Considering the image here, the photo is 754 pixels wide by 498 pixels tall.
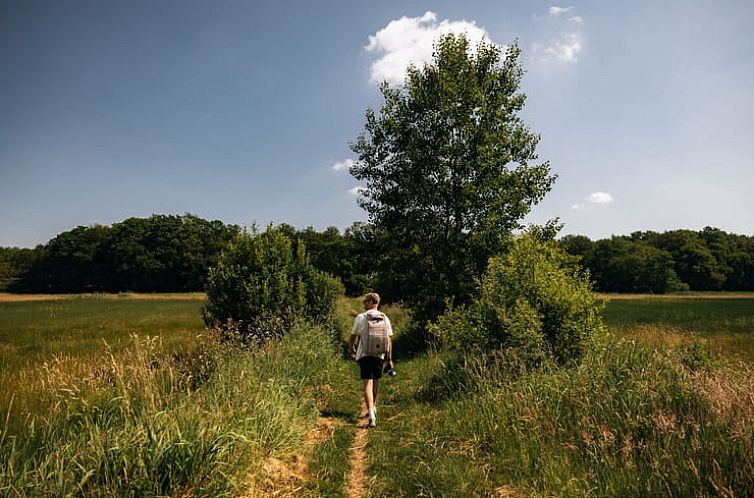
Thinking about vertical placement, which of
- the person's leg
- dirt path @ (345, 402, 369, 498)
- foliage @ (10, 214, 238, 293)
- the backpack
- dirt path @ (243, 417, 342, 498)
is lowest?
dirt path @ (345, 402, 369, 498)

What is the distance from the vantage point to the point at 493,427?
21.0ft

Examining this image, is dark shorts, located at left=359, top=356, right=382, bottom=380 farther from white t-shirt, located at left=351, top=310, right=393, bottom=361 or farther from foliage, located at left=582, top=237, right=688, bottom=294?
foliage, located at left=582, top=237, right=688, bottom=294

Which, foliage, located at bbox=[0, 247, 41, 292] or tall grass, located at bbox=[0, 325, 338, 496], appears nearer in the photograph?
tall grass, located at bbox=[0, 325, 338, 496]

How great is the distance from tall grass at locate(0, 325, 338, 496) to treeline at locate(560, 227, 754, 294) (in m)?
86.8

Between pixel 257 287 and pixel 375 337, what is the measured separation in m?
6.09

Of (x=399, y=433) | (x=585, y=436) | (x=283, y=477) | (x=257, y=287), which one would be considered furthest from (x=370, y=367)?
(x=257, y=287)

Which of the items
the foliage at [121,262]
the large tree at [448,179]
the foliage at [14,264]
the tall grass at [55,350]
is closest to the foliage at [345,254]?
the large tree at [448,179]

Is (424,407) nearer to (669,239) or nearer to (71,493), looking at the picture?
(71,493)

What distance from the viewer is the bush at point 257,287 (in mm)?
13031

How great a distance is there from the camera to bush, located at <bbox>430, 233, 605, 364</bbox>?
28.5ft

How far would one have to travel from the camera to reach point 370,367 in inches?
326

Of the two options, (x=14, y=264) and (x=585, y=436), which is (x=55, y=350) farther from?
(x=14, y=264)

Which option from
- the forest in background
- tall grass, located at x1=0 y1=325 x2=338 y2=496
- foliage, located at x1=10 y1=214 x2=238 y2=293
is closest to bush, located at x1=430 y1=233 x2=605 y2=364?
tall grass, located at x1=0 y1=325 x2=338 y2=496

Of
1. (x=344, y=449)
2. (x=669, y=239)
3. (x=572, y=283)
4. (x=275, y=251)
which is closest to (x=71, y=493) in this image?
(x=344, y=449)
